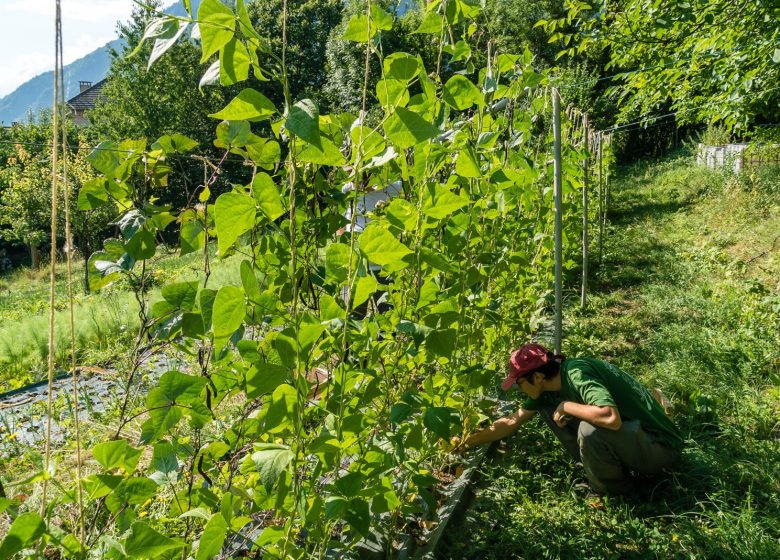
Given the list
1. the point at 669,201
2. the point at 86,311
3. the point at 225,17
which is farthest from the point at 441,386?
the point at 669,201

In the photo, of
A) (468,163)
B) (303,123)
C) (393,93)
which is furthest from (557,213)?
(303,123)

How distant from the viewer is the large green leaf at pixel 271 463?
0.91 m

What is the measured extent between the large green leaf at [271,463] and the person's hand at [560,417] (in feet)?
5.59

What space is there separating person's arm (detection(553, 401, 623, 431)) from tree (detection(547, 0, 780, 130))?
98.3 inches

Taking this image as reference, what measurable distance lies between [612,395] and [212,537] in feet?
6.48

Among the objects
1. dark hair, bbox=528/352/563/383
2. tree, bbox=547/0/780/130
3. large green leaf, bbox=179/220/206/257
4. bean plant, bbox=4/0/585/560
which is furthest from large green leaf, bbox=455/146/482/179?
tree, bbox=547/0/780/130

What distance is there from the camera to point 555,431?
2553 mm

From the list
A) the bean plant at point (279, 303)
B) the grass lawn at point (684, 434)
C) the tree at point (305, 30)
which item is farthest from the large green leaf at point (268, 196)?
the tree at point (305, 30)

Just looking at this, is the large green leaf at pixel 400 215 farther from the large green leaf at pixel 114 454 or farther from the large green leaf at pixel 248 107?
the large green leaf at pixel 114 454

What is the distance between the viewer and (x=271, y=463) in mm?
933

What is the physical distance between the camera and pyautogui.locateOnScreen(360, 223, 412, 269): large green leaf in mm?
1140

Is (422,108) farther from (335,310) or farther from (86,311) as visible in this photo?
(86,311)

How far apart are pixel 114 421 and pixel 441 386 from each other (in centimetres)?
235

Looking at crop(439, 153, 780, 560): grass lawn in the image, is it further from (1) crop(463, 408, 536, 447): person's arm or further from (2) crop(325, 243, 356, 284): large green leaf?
(2) crop(325, 243, 356, 284): large green leaf
